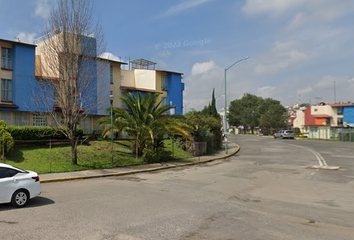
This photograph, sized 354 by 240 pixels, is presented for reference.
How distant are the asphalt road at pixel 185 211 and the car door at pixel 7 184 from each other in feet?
1.23

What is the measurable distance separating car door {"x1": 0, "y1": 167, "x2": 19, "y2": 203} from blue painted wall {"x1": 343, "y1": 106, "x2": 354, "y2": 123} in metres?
71.2

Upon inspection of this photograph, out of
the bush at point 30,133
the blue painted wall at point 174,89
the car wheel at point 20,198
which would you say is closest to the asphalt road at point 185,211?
the car wheel at point 20,198

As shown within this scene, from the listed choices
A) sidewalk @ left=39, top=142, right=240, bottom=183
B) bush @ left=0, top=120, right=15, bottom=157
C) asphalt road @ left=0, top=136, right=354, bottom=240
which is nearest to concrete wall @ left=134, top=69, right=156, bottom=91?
sidewalk @ left=39, top=142, right=240, bottom=183

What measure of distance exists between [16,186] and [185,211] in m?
4.87

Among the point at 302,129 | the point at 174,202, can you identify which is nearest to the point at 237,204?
the point at 174,202

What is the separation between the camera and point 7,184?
8086 mm

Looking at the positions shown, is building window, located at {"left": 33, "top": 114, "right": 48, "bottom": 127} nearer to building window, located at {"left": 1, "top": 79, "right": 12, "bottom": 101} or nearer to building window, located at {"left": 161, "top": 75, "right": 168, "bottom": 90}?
building window, located at {"left": 1, "top": 79, "right": 12, "bottom": 101}

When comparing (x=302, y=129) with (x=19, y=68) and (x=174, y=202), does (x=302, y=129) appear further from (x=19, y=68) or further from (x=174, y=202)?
(x=174, y=202)

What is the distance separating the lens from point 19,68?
25281mm

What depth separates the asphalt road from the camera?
20.2 feet

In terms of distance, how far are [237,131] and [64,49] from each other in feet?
346

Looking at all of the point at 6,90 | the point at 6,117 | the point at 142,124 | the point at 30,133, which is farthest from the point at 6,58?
the point at 142,124

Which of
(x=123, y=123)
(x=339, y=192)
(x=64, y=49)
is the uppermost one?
(x=64, y=49)

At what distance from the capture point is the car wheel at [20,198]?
321 inches
